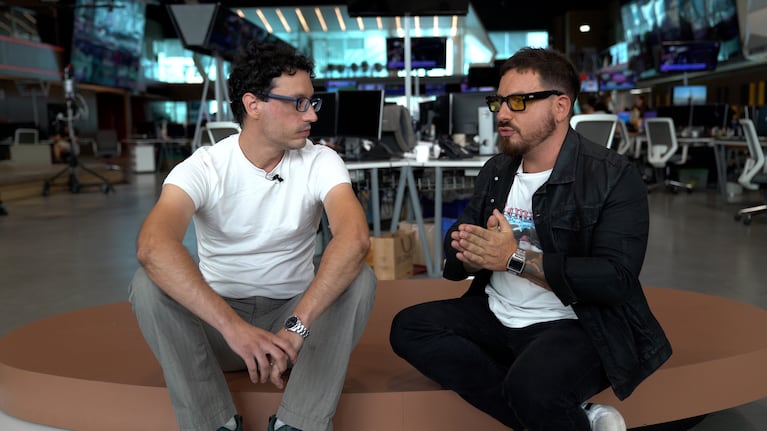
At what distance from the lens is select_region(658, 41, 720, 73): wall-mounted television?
13.3 metres

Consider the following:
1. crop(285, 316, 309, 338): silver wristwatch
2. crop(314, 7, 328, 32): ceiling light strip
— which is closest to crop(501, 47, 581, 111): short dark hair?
crop(285, 316, 309, 338): silver wristwatch

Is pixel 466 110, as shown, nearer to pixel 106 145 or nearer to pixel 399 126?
pixel 399 126

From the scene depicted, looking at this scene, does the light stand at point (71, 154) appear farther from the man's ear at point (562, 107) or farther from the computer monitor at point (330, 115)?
the man's ear at point (562, 107)

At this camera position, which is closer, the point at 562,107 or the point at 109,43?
the point at 562,107

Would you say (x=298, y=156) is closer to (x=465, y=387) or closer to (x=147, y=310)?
(x=147, y=310)

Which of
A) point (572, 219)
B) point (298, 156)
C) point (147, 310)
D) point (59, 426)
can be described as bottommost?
point (59, 426)

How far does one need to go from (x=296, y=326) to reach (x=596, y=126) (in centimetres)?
353

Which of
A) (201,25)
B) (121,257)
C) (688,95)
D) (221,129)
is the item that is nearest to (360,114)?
(221,129)

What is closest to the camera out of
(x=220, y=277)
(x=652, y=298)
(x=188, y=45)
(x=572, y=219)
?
(x=572, y=219)

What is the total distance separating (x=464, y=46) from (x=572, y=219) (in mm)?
19709

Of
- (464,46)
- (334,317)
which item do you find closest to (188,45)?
(334,317)

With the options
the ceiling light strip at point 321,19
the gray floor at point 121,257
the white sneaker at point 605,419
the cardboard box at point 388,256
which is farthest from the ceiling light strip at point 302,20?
the white sneaker at point 605,419

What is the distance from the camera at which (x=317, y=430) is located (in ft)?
5.55

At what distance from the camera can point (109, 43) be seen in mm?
21969
